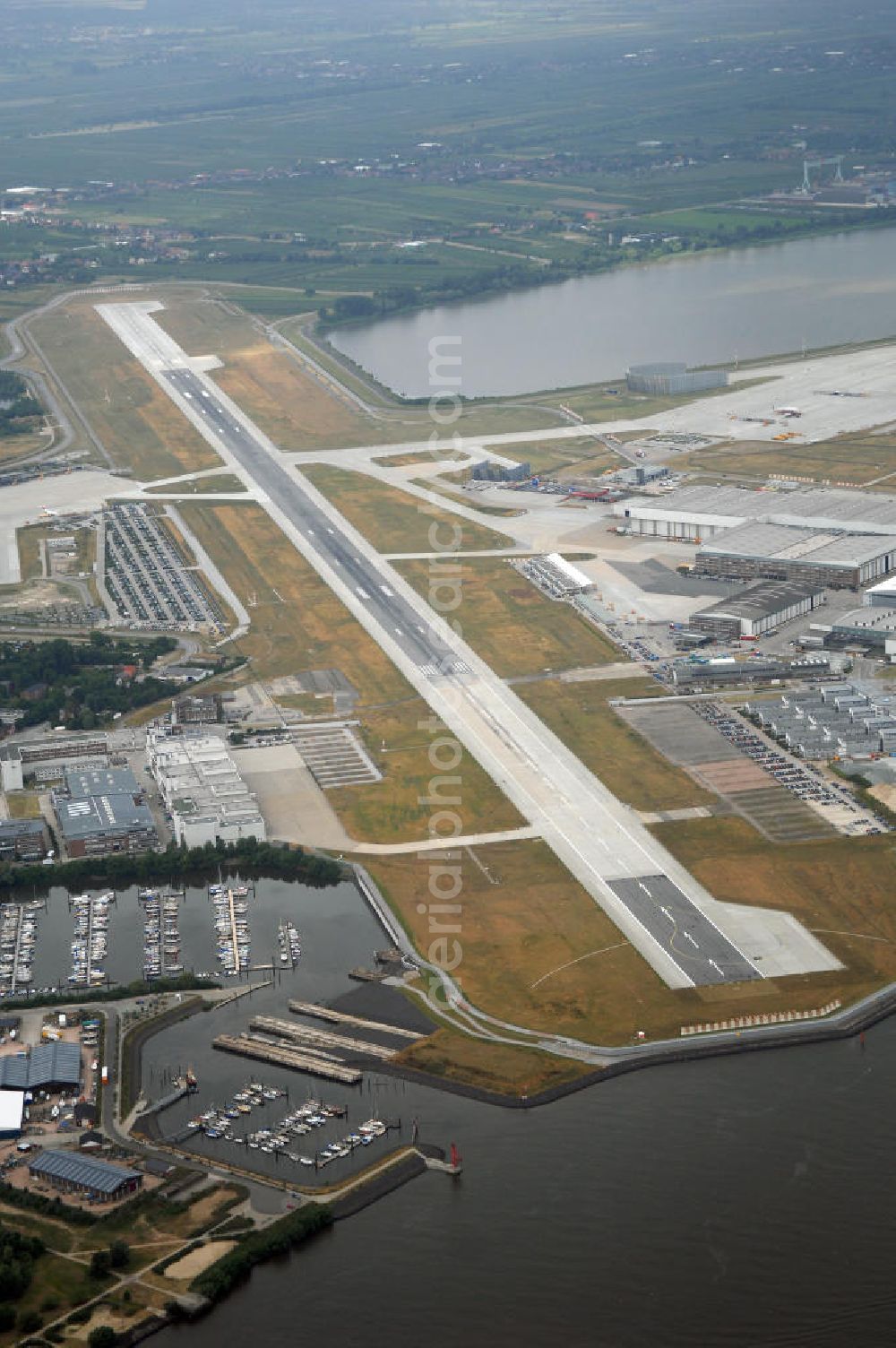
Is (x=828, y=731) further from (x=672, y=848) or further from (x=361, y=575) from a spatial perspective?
(x=361, y=575)

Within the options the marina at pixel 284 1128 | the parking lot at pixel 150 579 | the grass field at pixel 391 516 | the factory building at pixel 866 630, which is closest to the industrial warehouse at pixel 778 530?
the factory building at pixel 866 630

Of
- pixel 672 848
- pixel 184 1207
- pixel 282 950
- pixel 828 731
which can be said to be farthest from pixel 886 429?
pixel 184 1207

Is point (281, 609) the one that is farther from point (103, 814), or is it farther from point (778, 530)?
point (103, 814)

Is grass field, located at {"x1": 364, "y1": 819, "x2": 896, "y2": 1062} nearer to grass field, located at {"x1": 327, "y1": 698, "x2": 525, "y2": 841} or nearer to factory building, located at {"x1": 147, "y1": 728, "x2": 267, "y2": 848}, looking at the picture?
grass field, located at {"x1": 327, "y1": 698, "x2": 525, "y2": 841}

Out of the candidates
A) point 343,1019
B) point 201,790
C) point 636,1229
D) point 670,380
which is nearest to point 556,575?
point 201,790

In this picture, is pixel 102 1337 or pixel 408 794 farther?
pixel 408 794

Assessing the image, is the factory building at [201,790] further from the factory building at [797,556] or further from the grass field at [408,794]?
the factory building at [797,556]

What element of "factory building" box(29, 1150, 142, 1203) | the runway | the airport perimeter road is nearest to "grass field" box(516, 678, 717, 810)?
the airport perimeter road
